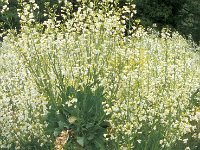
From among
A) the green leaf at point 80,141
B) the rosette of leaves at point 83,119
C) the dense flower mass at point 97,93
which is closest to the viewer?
the dense flower mass at point 97,93

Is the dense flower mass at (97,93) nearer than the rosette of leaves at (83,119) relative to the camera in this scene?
Yes

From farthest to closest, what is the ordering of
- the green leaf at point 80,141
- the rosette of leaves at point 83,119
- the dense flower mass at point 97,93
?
the rosette of leaves at point 83,119
the green leaf at point 80,141
the dense flower mass at point 97,93

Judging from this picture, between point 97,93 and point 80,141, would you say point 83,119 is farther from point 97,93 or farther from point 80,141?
point 97,93

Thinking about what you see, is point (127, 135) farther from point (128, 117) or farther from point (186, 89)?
point (186, 89)

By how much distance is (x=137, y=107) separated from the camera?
5.70m

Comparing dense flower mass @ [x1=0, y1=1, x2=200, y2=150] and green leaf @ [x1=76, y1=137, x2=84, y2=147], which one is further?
green leaf @ [x1=76, y1=137, x2=84, y2=147]

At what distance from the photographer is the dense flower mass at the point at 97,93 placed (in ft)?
18.1

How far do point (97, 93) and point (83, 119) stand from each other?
437 millimetres

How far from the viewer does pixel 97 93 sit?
632cm

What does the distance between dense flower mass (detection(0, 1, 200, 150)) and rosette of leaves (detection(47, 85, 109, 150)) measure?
16 mm

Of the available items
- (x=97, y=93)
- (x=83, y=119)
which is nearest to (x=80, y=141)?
(x=83, y=119)

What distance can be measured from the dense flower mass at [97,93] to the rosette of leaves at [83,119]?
2cm

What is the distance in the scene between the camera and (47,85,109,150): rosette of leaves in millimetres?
6152

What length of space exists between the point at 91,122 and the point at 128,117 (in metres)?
1.09
